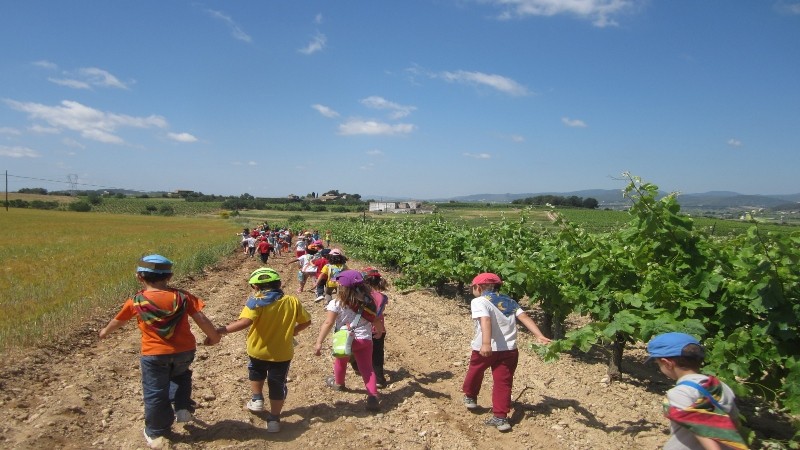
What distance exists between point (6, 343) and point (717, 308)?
8.98 meters

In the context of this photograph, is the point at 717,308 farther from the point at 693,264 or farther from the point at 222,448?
the point at 222,448

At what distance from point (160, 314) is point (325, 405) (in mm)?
2195

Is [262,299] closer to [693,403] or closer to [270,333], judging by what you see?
[270,333]

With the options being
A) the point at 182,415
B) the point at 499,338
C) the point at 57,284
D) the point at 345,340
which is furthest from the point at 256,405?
the point at 57,284

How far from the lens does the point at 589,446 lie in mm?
4543

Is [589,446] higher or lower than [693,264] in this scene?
lower

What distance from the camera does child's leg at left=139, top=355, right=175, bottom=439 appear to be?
4.21 m

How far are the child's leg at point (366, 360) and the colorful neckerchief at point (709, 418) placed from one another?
318 cm

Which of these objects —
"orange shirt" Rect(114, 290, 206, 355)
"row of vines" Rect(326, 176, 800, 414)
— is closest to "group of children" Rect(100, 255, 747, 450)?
"orange shirt" Rect(114, 290, 206, 355)

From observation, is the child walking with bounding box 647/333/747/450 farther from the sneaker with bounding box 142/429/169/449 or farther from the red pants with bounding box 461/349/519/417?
the sneaker with bounding box 142/429/169/449

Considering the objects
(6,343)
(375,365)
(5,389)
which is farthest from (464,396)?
(6,343)

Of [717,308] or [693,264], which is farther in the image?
[693,264]

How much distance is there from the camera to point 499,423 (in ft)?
16.0

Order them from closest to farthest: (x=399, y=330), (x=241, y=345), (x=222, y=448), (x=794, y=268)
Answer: (x=794, y=268), (x=222, y=448), (x=241, y=345), (x=399, y=330)
